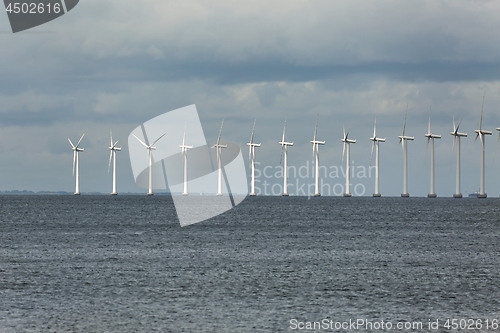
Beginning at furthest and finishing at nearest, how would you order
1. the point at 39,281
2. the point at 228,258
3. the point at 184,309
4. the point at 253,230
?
the point at 253,230
the point at 228,258
the point at 39,281
the point at 184,309

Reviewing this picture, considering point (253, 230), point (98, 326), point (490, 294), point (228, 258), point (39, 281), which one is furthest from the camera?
point (253, 230)

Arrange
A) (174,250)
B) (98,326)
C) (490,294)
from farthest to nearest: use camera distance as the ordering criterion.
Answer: (174,250) < (490,294) < (98,326)

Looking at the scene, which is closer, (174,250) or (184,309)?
(184,309)

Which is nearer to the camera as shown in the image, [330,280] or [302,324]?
[302,324]

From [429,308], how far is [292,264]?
22123mm

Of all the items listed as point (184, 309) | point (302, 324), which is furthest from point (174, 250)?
point (302, 324)

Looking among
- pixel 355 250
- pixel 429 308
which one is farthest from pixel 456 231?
pixel 429 308

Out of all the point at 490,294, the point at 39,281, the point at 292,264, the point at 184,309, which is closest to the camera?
the point at 184,309

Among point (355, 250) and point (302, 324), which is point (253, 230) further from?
point (302, 324)

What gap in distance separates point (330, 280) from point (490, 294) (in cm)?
1057

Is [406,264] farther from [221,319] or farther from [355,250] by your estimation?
[221,319]

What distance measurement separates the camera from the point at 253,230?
368 feet

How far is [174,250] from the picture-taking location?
77.6m

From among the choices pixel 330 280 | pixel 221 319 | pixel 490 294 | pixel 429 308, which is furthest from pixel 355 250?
pixel 221 319
